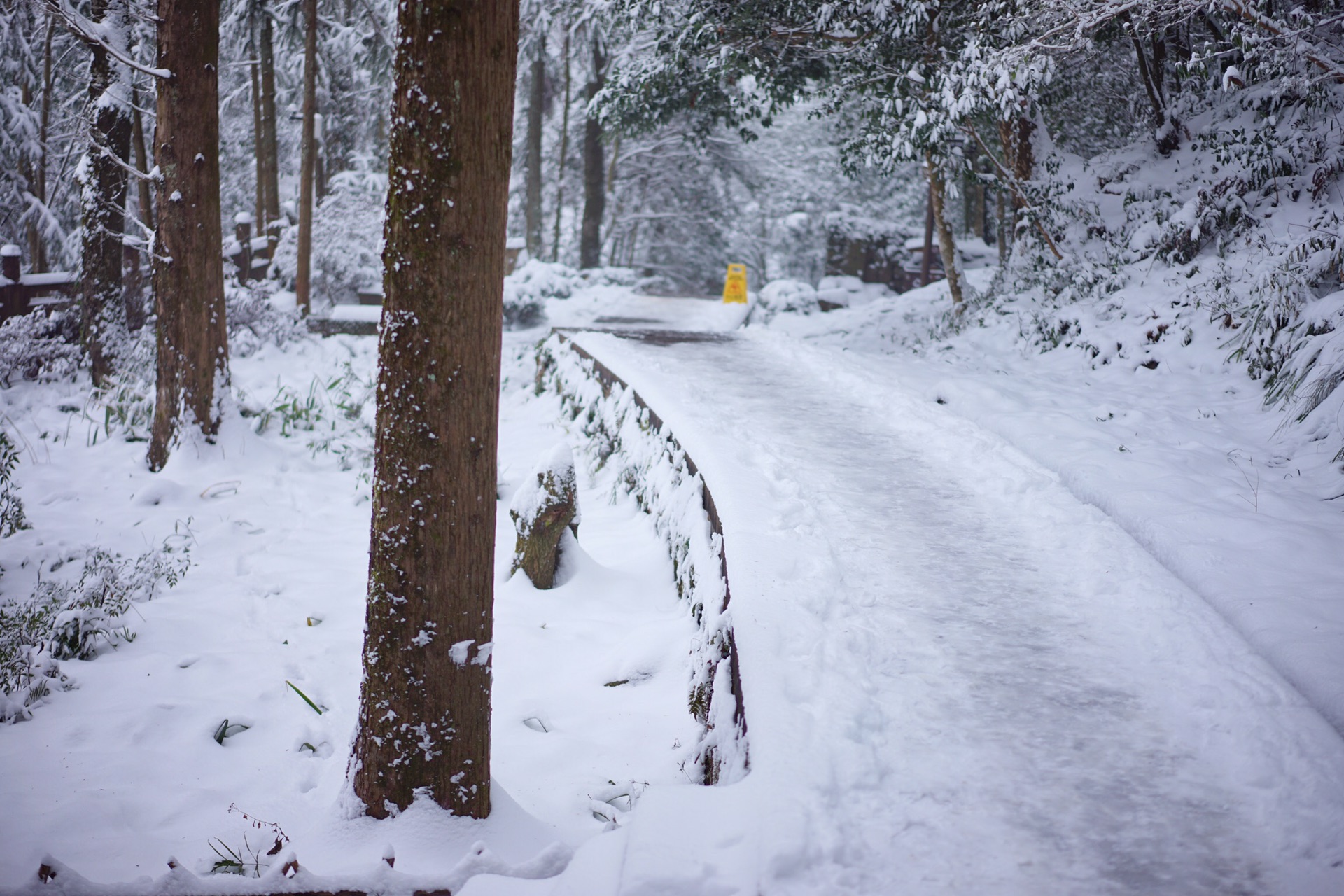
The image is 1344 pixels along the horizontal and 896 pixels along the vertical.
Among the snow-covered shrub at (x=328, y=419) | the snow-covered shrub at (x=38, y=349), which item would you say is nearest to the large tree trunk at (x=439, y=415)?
the snow-covered shrub at (x=328, y=419)

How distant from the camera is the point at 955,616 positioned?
12.5ft

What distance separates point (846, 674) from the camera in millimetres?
3295

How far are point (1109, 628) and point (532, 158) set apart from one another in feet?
66.5

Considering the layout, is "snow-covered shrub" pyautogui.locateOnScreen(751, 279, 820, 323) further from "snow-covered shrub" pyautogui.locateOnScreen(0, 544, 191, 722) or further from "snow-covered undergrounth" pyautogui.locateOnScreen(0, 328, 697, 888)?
"snow-covered shrub" pyautogui.locateOnScreen(0, 544, 191, 722)

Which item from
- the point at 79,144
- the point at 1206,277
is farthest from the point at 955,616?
the point at 79,144

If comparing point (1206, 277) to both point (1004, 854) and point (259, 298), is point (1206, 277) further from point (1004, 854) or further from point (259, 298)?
point (259, 298)

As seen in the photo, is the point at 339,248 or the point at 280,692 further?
the point at 339,248

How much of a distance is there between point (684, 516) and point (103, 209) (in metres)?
9.16

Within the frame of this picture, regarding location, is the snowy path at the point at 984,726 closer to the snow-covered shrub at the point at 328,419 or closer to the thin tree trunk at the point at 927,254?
the snow-covered shrub at the point at 328,419

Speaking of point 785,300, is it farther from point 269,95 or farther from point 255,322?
point 269,95

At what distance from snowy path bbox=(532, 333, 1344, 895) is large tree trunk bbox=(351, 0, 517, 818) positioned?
2.73 feet

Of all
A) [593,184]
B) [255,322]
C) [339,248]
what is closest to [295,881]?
[255,322]

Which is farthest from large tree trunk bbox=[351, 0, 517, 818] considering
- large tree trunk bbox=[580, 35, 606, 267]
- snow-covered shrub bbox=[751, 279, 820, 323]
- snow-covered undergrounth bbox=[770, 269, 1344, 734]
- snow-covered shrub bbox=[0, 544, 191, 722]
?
large tree trunk bbox=[580, 35, 606, 267]

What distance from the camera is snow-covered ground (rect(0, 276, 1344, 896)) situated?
2.48 m
